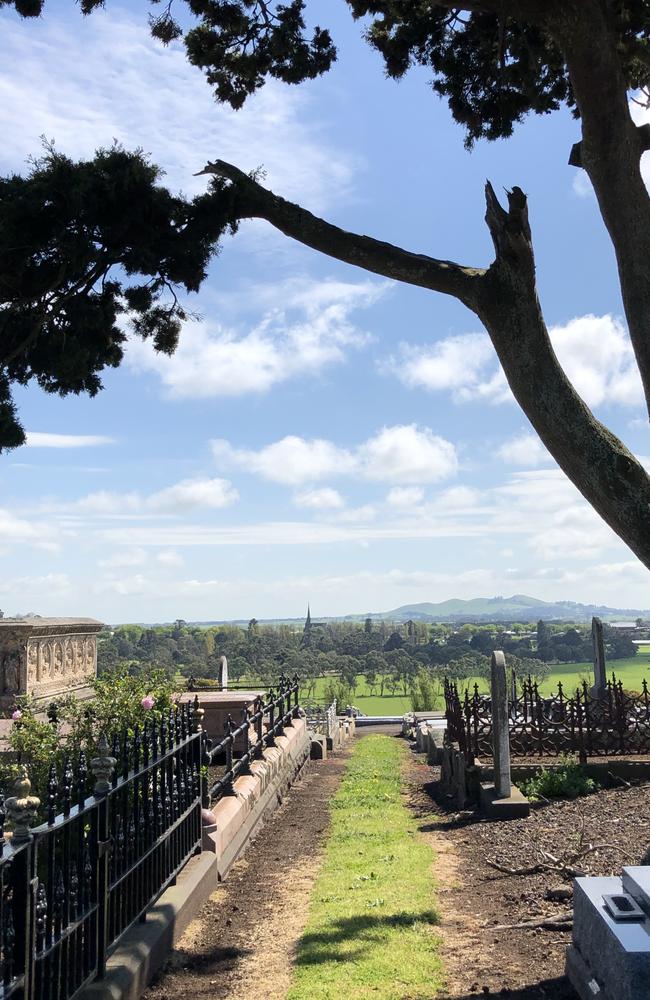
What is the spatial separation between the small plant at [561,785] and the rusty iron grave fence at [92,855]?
471cm

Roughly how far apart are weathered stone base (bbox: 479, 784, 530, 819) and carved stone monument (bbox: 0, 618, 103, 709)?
6.62 metres

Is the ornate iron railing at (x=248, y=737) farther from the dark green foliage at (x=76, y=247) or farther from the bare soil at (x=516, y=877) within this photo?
the dark green foliage at (x=76, y=247)

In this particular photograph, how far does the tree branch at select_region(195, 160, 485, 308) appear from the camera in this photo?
571 centimetres

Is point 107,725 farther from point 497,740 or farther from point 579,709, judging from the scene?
point 579,709

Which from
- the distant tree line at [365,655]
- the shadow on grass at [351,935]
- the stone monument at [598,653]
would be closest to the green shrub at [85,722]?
the shadow on grass at [351,935]

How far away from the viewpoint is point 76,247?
18.1ft

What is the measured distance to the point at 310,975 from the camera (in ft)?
16.1

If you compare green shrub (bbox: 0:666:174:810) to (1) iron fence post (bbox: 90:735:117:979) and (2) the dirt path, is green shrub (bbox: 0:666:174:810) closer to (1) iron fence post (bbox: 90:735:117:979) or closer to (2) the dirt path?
(1) iron fence post (bbox: 90:735:117:979)

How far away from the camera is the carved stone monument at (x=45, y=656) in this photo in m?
14.0

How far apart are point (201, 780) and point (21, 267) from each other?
4402 mm

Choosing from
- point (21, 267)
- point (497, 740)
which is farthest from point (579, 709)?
point (21, 267)

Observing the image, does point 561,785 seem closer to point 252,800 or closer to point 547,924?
point 252,800

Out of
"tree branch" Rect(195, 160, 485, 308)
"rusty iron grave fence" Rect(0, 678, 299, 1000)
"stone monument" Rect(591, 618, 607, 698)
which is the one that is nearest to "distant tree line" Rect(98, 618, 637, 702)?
"stone monument" Rect(591, 618, 607, 698)

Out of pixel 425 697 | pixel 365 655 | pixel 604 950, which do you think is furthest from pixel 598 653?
pixel 365 655
